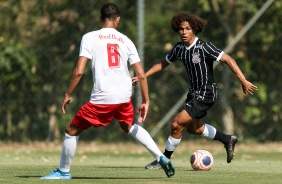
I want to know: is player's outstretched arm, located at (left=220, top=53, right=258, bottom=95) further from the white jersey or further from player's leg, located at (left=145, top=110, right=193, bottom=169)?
the white jersey

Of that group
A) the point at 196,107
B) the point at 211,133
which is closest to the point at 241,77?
the point at 196,107

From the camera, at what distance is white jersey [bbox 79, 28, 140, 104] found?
29.9ft

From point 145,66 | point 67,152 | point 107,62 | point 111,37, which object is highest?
point 111,37

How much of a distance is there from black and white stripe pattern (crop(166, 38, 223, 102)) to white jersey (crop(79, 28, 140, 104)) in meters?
2.01

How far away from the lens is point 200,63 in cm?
1109

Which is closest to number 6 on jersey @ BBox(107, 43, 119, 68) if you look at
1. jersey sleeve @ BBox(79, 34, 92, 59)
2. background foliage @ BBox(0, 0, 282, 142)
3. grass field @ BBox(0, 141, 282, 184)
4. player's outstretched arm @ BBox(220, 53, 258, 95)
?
jersey sleeve @ BBox(79, 34, 92, 59)

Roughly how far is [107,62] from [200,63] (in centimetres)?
222

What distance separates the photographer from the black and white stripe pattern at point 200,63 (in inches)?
435

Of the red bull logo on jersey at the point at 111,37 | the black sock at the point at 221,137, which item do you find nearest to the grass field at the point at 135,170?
the black sock at the point at 221,137

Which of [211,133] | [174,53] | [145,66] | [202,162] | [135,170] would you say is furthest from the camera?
[145,66]

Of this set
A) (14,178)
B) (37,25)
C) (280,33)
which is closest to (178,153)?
(280,33)

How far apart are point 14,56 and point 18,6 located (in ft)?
4.43

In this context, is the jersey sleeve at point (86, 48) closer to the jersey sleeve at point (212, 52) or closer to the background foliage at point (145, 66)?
the jersey sleeve at point (212, 52)

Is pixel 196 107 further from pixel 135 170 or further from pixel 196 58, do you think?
pixel 135 170
